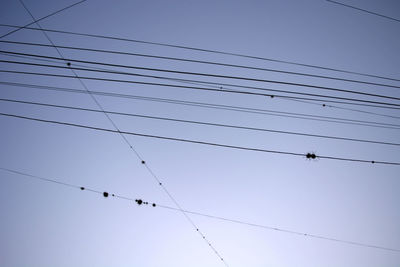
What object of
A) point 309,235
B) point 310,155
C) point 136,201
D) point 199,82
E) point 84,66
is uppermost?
point 199,82

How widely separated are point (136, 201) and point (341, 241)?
8.04 meters

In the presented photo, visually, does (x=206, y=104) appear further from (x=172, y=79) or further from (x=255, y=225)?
(x=255, y=225)

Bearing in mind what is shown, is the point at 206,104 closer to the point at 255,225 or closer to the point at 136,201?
the point at 136,201

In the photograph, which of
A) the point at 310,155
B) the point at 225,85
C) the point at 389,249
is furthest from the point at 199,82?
the point at 389,249

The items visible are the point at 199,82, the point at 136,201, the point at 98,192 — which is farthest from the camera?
the point at 98,192

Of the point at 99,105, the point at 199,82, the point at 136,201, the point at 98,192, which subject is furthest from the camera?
the point at 98,192

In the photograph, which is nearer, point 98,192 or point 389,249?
point 98,192

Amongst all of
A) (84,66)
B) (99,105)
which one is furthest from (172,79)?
(99,105)

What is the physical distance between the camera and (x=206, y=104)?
4898mm

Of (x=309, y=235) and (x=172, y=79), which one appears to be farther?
(x=309, y=235)

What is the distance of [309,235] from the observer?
7676mm

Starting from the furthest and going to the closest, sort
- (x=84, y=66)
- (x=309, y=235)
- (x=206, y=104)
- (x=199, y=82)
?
1. (x=309, y=235)
2. (x=206, y=104)
3. (x=199, y=82)
4. (x=84, y=66)

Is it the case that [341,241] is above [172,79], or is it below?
below

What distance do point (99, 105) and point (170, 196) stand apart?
12.7 feet
